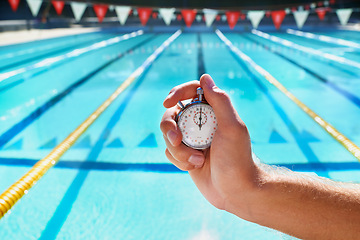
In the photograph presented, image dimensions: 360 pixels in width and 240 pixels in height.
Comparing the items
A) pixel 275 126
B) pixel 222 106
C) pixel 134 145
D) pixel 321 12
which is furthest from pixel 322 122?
pixel 321 12

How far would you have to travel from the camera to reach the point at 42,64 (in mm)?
5605

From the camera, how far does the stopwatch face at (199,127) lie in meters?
0.89

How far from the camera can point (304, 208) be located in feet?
2.50

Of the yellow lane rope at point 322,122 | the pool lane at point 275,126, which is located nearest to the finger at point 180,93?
the pool lane at point 275,126

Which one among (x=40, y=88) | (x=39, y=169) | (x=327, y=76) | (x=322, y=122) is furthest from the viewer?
(x=327, y=76)

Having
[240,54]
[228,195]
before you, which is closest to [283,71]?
[240,54]

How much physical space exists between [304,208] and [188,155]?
1.21 ft

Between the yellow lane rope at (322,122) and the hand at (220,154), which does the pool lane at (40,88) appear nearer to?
the hand at (220,154)

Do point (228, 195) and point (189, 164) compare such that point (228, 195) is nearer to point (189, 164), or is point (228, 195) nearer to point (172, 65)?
point (189, 164)

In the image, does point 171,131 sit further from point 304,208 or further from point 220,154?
point 304,208

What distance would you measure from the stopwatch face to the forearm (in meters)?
0.20

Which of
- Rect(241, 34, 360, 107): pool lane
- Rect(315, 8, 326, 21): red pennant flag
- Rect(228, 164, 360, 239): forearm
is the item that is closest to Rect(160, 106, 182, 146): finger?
Rect(228, 164, 360, 239): forearm

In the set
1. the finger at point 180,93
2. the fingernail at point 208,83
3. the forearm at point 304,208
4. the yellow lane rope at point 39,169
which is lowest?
the yellow lane rope at point 39,169

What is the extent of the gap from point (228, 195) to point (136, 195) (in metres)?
0.95
